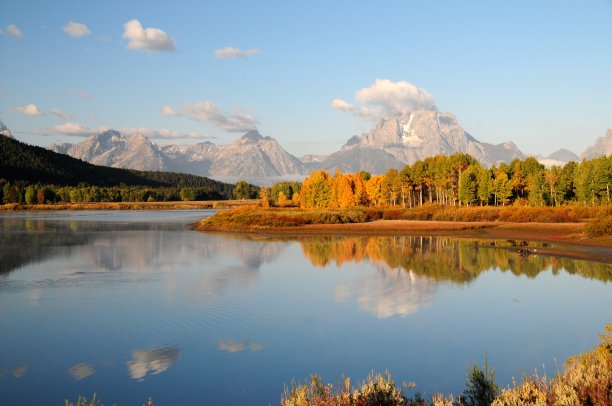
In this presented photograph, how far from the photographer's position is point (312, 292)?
3039 centimetres

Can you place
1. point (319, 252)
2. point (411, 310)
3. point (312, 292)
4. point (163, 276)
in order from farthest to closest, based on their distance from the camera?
point (319, 252) → point (163, 276) → point (312, 292) → point (411, 310)

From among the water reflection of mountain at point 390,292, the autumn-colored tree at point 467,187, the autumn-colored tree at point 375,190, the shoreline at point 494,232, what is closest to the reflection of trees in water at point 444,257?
the water reflection of mountain at point 390,292

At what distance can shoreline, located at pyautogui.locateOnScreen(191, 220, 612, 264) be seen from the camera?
46531 millimetres

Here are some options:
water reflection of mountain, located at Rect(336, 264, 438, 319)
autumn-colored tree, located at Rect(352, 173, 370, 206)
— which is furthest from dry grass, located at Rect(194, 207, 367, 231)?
water reflection of mountain, located at Rect(336, 264, 438, 319)

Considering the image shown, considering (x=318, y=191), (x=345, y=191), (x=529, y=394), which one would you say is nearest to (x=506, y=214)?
(x=345, y=191)

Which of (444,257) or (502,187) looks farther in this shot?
(502,187)

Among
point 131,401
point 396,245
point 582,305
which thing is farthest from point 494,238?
point 131,401

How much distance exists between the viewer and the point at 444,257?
→ 150 ft

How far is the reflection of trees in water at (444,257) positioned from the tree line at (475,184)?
45854 millimetres

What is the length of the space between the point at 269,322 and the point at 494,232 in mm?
53137

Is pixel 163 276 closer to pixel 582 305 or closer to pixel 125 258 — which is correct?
pixel 125 258

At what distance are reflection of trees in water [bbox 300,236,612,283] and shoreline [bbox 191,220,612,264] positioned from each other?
3174 mm

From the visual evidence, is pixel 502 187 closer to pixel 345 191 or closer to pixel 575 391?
pixel 345 191

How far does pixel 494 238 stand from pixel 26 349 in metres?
54.4
